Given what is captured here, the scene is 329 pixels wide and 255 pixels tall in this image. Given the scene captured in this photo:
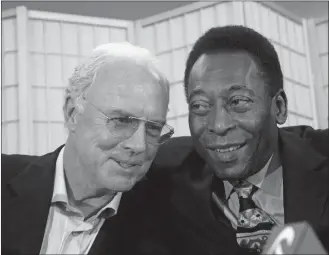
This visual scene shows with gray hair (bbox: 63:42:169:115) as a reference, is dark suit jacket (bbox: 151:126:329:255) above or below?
below

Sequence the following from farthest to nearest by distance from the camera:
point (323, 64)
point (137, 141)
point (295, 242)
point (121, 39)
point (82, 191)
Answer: point (323, 64)
point (121, 39)
point (82, 191)
point (137, 141)
point (295, 242)

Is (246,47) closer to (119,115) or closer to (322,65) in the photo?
(119,115)

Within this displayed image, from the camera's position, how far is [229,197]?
130cm

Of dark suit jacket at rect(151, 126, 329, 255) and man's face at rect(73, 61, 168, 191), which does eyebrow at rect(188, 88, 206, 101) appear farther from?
dark suit jacket at rect(151, 126, 329, 255)

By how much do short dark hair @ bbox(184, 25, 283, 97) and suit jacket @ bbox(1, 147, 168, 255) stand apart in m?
0.33

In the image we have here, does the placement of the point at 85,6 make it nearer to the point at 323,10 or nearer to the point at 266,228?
the point at 323,10

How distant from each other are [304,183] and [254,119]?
0.20 meters

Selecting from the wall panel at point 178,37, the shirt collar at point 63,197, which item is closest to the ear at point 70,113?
the shirt collar at point 63,197

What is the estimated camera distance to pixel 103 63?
1225mm

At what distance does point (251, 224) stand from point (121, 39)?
78.6 inches

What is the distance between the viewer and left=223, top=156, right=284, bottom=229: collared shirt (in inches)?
49.4

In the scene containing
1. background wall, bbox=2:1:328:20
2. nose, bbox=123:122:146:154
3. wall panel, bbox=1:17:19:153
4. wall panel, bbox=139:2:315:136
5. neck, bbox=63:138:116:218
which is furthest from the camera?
background wall, bbox=2:1:328:20

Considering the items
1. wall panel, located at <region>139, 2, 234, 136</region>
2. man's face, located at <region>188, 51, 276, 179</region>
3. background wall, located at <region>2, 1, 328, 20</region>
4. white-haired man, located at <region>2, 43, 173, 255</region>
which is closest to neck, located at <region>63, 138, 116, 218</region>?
white-haired man, located at <region>2, 43, 173, 255</region>

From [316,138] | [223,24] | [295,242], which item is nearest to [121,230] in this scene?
[316,138]
